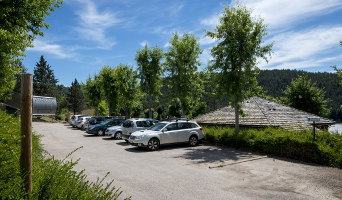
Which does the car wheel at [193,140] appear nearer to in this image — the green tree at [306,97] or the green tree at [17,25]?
the green tree at [17,25]

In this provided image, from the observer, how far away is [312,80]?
135625mm

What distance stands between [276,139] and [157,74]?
2175cm

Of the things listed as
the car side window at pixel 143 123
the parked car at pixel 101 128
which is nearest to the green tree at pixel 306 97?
the parked car at pixel 101 128

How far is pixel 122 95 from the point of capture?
4769cm

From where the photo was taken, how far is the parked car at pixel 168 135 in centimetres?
2238

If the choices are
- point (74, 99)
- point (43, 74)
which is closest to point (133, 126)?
point (74, 99)

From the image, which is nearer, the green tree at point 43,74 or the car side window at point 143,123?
the car side window at point 143,123

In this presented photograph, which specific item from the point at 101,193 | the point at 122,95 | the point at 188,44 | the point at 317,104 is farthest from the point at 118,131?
the point at 317,104

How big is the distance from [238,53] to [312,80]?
121266mm

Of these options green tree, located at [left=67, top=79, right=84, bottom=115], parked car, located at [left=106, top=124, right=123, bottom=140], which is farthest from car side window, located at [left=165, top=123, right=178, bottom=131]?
green tree, located at [left=67, top=79, right=84, bottom=115]

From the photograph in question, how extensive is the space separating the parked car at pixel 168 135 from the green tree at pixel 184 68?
9772 millimetres

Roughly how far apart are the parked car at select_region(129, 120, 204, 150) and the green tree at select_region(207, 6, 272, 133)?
288cm

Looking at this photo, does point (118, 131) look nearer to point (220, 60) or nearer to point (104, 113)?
point (220, 60)

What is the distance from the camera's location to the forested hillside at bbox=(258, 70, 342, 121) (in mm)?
133762
